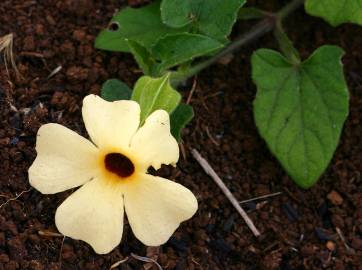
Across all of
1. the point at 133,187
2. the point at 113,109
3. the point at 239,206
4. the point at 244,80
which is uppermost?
the point at 113,109

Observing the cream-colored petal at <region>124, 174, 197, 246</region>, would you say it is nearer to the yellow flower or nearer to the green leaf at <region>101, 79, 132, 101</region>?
the yellow flower

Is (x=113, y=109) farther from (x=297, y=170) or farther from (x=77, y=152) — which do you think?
(x=297, y=170)

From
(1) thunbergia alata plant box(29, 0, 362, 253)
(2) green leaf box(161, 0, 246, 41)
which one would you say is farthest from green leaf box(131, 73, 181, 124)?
(2) green leaf box(161, 0, 246, 41)

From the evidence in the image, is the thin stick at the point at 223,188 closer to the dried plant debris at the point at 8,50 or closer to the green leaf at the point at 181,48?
the green leaf at the point at 181,48

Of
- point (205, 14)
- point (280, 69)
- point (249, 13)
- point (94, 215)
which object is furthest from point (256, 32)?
point (94, 215)

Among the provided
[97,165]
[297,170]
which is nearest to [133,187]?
[97,165]

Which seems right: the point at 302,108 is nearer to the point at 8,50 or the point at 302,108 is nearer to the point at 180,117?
the point at 180,117
